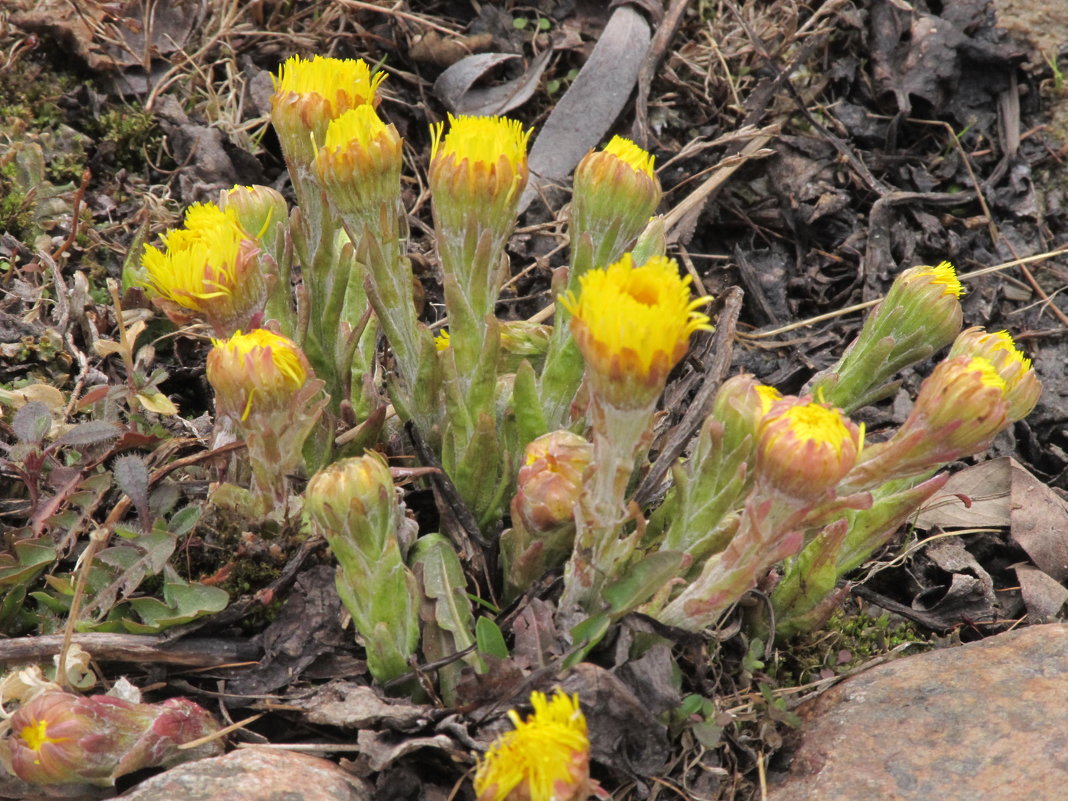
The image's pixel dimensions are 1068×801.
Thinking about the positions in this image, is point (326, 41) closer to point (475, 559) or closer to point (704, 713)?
point (475, 559)

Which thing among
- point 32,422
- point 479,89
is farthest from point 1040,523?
point 32,422

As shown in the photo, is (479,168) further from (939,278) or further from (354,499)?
(939,278)

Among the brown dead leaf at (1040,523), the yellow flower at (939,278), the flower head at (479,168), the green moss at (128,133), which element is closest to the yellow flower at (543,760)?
the flower head at (479,168)

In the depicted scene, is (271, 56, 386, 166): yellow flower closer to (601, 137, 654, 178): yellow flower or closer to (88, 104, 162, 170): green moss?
(601, 137, 654, 178): yellow flower

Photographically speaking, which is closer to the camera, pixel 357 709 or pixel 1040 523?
pixel 357 709

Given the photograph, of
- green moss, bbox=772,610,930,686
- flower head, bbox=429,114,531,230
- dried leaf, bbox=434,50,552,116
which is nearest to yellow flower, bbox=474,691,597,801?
green moss, bbox=772,610,930,686

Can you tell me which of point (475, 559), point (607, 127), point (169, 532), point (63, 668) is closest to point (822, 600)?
point (475, 559)
